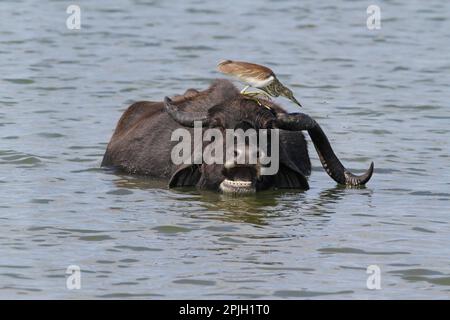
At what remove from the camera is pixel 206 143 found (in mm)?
13297

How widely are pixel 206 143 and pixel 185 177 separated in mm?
448

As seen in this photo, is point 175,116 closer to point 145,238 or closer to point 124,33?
point 145,238

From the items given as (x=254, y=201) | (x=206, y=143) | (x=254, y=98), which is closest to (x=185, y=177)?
(x=206, y=143)

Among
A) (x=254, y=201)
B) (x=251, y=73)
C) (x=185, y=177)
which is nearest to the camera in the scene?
(x=251, y=73)

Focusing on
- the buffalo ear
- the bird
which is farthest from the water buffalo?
the bird

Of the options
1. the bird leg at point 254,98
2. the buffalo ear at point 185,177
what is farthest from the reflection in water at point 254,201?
the bird leg at point 254,98

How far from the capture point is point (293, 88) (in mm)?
19469

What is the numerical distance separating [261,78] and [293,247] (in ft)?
6.36

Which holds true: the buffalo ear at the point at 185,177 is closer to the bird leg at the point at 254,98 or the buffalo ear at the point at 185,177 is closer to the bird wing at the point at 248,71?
the bird leg at the point at 254,98

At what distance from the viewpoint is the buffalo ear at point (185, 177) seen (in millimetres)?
13422

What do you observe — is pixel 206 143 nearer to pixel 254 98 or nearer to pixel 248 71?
pixel 254 98

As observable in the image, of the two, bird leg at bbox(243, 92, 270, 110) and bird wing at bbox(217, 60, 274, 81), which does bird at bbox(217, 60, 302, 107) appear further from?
bird leg at bbox(243, 92, 270, 110)
